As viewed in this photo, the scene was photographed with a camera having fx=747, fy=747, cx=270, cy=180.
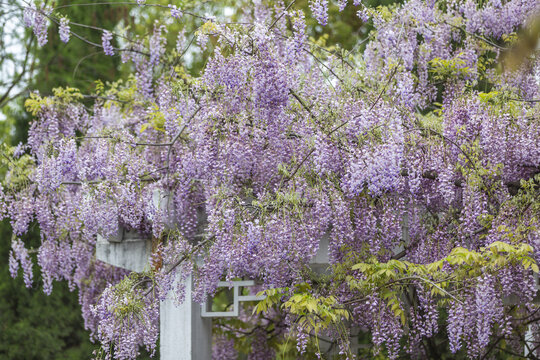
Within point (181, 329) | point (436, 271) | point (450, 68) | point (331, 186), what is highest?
point (450, 68)

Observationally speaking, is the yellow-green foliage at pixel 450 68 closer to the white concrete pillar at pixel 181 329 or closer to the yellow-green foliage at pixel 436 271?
the yellow-green foliage at pixel 436 271

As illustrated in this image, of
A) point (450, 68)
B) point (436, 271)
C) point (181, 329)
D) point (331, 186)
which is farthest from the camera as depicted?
point (450, 68)

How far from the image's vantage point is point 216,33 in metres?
4.98

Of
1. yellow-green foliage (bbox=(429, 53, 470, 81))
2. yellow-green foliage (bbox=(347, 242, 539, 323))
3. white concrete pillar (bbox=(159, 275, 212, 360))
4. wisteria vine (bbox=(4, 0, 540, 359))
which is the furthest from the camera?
yellow-green foliage (bbox=(429, 53, 470, 81))

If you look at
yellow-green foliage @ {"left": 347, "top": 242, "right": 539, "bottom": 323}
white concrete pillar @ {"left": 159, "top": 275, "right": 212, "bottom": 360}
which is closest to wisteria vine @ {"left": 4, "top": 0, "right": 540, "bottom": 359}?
yellow-green foliage @ {"left": 347, "top": 242, "right": 539, "bottom": 323}

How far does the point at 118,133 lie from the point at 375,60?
2.25m

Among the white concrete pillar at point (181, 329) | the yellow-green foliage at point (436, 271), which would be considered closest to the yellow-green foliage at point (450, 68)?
the yellow-green foliage at point (436, 271)

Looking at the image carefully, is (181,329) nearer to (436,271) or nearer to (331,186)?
(331,186)

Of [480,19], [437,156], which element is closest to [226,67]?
[437,156]

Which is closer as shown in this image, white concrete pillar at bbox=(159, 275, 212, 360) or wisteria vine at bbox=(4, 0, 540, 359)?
wisteria vine at bbox=(4, 0, 540, 359)

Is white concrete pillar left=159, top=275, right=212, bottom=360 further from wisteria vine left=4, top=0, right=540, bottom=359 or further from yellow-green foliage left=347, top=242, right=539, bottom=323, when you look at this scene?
yellow-green foliage left=347, top=242, right=539, bottom=323

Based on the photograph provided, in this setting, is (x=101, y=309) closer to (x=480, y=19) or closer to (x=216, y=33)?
(x=216, y=33)

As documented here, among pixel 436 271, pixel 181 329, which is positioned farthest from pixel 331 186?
pixel 181 329

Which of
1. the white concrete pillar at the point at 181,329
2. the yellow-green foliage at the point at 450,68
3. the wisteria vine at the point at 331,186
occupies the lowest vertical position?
the white concrete pillar at the point at 181,329
